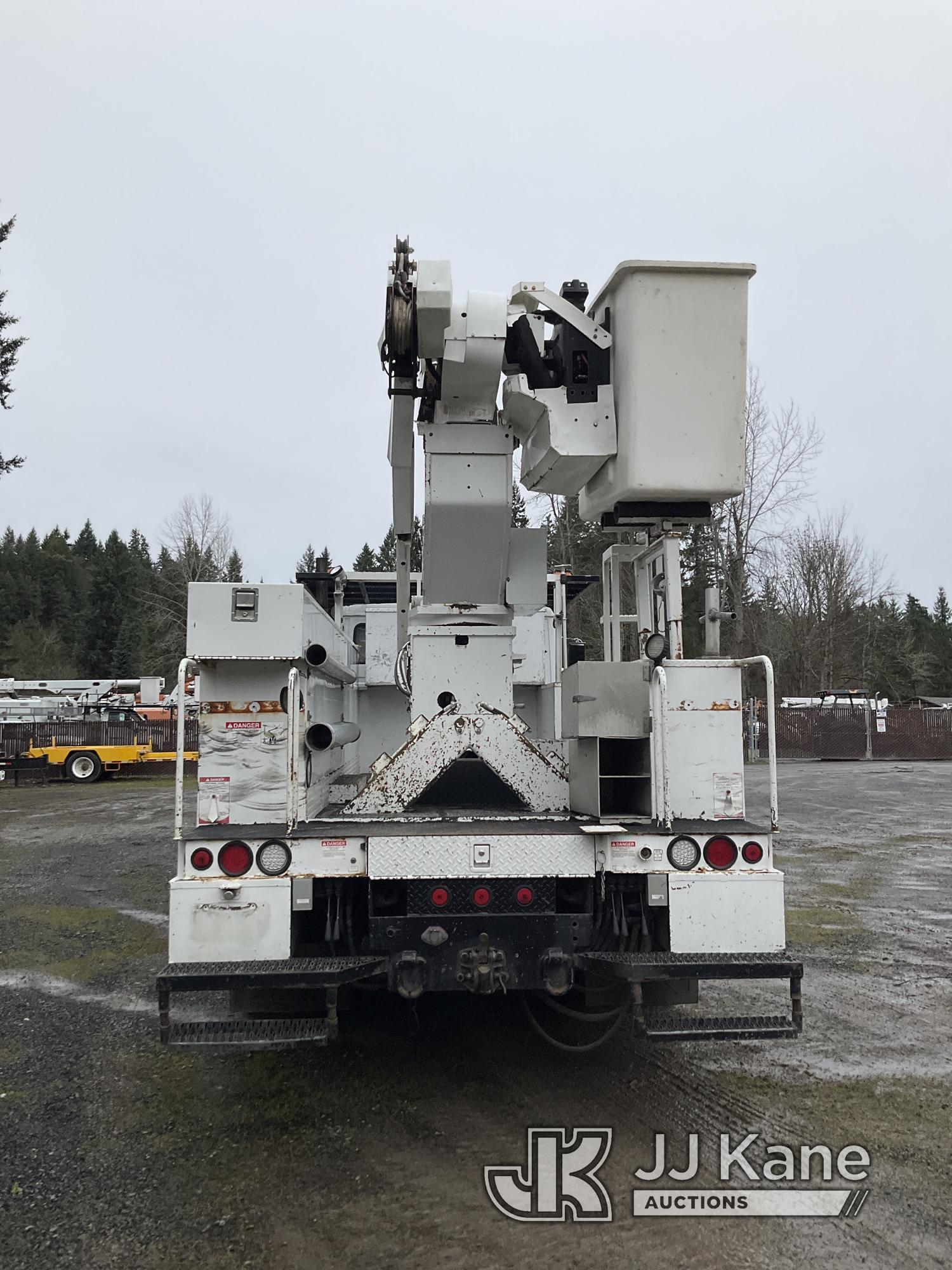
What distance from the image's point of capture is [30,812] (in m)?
17.8

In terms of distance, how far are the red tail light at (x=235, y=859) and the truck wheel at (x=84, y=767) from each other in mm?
23116

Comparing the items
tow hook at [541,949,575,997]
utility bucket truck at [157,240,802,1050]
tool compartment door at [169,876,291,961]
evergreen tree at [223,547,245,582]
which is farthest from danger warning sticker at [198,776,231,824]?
evergreen tree at [223,547,245,582]

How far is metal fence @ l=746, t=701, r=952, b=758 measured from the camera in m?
31.7

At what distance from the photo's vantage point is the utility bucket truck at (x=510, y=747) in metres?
3.86

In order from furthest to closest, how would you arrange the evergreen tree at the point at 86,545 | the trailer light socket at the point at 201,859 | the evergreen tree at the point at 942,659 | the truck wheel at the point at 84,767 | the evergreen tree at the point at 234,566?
the evergreen tree at the point at 86,545
the evergreen tree at the point at 942,659
the evergreen tree at the point at 234,566
the truck wheel at the point at 84,767
the trailer light socket at the point at 201,859

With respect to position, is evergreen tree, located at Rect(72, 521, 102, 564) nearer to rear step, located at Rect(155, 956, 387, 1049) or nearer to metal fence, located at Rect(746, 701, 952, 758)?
metal fence, located at Rect(746, 701, 952, 758)

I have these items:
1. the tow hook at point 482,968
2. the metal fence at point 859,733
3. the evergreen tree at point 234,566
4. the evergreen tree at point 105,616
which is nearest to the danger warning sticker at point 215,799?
the tow hook at point 482,968

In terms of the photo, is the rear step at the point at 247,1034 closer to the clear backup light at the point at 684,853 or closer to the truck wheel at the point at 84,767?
the clear backup light at the point at 684,853

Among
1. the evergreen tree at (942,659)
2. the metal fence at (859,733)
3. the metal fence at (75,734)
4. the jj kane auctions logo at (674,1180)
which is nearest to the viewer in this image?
the jj kane auctions logo at (674,1180)

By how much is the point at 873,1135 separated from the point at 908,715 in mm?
31192

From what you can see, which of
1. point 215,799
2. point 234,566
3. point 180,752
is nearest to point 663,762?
point 215,799

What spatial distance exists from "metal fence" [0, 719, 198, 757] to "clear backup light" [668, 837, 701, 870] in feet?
81.4

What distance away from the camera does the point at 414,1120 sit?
4.10 m

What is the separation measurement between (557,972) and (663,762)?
3.14 ft
